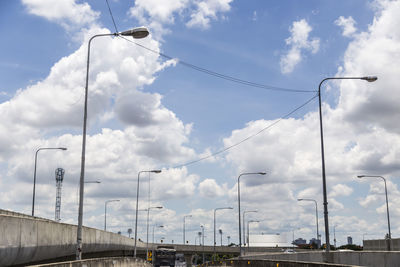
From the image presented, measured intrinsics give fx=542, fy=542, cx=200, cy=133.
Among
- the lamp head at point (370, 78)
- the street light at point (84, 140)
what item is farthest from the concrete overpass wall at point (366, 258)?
the street light at point (84, 140)

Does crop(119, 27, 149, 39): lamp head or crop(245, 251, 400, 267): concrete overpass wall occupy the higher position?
crop(119, 27, 149, 39): lamp head

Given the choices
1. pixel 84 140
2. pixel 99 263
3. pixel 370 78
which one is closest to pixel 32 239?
pixel 99 263

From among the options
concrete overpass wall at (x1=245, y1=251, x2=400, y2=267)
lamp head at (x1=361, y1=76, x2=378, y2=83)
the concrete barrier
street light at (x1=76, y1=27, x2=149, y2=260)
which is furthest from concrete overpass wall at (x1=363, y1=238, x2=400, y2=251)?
street light at (x1=76, y1=27, x2=149, y2=260)

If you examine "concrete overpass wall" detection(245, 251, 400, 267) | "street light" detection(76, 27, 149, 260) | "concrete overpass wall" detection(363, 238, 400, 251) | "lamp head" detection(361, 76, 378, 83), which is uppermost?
"lamp head" detection(361, 76, 378, 83)

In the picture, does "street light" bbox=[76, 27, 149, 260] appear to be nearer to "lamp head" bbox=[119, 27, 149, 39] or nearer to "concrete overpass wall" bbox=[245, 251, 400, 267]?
"lamp head" bbox=[119, 27, 149, 39]

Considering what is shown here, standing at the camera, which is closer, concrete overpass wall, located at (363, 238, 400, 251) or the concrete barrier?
Result: the concrete barrier

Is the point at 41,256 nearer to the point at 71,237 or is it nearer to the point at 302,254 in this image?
the point at 71,237

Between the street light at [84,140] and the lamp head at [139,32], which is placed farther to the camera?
the street light at [84,140]

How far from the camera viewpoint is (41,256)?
77.9ft

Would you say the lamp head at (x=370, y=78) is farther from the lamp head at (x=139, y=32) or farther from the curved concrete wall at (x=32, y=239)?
the curved concrete wall at (x=32, y=239)

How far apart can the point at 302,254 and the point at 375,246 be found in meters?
9.16

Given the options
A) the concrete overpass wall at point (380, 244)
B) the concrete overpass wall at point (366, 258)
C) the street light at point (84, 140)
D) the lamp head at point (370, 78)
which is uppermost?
the lamp head at point (370, 78)

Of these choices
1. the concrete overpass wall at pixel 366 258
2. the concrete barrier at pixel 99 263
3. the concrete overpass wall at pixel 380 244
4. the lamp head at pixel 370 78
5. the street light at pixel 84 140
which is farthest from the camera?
the concrete overpass wall at pixel 380 244

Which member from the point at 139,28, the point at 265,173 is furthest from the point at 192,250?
the point at 139,28
